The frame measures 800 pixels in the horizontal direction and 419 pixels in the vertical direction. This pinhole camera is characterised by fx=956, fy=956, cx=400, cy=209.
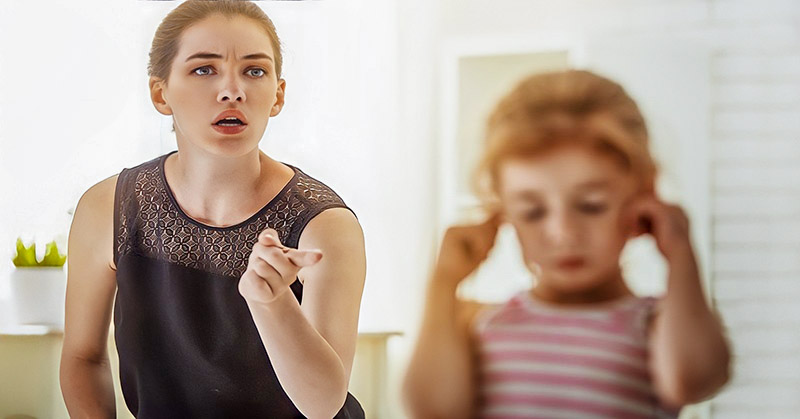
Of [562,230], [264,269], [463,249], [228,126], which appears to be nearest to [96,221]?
[228,126]

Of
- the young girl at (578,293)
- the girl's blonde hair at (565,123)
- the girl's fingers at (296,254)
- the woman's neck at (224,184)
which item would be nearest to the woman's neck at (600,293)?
the young girl at (578,293)

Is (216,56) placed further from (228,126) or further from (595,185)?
(595,185)

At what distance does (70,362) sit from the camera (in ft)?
4.56

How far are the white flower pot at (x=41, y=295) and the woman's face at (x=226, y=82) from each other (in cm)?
33

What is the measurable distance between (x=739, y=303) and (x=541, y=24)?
1.21 feet

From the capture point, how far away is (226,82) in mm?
1267

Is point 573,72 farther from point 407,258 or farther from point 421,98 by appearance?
point 407,258

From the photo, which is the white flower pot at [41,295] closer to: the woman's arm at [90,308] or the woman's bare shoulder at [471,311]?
the woman's arm at [90,308]

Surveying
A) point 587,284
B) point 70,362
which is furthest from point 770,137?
point 70,362

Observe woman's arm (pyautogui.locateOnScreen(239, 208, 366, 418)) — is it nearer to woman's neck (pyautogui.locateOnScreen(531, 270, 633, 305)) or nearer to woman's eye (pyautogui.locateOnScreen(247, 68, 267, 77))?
woman's eye (pyautogui.locateOnScreen(247, 68, 267, 77))

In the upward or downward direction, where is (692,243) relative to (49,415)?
upward

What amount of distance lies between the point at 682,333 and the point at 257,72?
648 millimetres

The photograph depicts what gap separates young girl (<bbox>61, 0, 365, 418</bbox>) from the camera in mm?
1219

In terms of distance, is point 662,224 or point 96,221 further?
point 96,221
